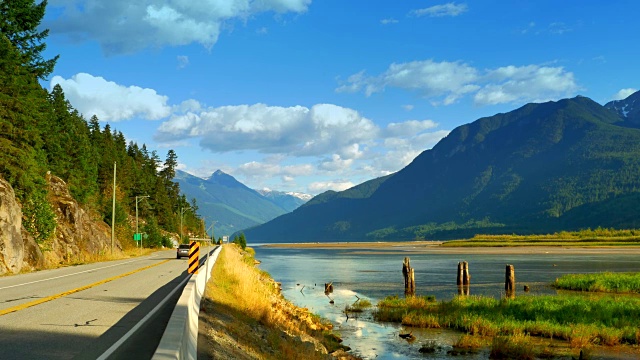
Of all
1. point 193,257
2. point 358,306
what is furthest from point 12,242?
point 358,306

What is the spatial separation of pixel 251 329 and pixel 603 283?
30.7m

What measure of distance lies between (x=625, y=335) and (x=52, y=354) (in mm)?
20568

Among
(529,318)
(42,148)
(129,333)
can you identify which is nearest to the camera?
(129,333)

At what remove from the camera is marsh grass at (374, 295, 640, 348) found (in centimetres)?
2153

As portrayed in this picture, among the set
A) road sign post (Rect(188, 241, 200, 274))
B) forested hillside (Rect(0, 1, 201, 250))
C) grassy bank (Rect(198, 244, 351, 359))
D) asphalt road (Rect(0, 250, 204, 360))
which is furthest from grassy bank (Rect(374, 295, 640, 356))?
forested hillside (Rect(0, 1, 201, 250))

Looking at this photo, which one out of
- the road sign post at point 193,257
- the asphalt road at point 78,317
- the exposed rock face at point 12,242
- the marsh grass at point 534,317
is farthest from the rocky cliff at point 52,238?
the marsh grass at point 534,317

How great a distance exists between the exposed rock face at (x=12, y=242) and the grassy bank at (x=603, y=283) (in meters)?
34.6

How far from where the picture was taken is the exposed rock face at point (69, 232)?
4173 cm

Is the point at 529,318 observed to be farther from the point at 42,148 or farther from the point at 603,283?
the point at 42,148

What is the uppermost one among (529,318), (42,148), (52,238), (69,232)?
(42,148)

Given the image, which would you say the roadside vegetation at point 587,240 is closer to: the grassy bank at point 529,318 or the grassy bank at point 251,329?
the grassy bank at point 529,318

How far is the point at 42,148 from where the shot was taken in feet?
175

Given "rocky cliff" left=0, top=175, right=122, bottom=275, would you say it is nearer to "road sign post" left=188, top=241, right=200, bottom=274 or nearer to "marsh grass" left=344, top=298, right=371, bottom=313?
"road sign post" left=188, top=241, right=200, bottom=274

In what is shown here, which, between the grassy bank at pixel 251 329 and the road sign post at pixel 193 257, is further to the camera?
the road sign post at pixel 193 257
